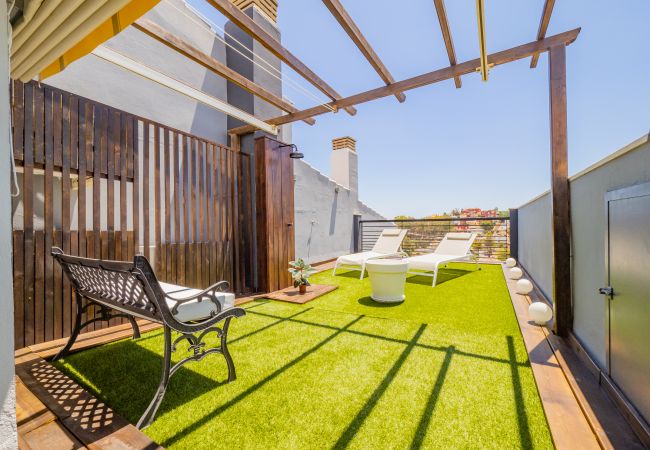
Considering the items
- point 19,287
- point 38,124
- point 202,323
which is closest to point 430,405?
point 202,323

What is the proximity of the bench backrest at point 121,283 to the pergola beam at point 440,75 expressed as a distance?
140 inches

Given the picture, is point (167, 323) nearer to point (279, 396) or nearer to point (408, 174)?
point (279, 396)

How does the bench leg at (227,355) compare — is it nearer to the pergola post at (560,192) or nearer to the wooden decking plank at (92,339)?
the wooden decking plank at (92,339)

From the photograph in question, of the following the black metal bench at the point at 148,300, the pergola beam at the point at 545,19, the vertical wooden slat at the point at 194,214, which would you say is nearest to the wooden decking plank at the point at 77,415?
the black metal bench at the point at 148,300

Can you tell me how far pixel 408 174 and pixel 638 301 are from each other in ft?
66.2

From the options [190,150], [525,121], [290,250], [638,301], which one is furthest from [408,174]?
[638,301]

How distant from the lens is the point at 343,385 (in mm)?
2068

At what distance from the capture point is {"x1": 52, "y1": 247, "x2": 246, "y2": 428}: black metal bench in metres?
1.67

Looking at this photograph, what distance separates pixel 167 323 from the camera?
1.75 metres

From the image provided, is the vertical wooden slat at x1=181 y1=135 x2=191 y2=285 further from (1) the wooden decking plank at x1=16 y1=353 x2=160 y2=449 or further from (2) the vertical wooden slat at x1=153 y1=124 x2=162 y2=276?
(1) the wooden decking plank at x1=16 y1=353 x2=160 y2=449

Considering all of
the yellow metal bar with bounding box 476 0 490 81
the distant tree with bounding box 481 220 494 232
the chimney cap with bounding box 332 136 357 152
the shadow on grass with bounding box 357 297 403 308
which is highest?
the chimney cap with bounding box 332 136 357 152

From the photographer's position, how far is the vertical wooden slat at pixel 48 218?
2793 mm

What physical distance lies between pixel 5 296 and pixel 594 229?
3.56 meters

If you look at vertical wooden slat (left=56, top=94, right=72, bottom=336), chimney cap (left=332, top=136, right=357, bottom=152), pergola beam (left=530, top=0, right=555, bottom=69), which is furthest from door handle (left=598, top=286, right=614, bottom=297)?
chimney cap (left=332, top=136, right=357, bottom=152)
